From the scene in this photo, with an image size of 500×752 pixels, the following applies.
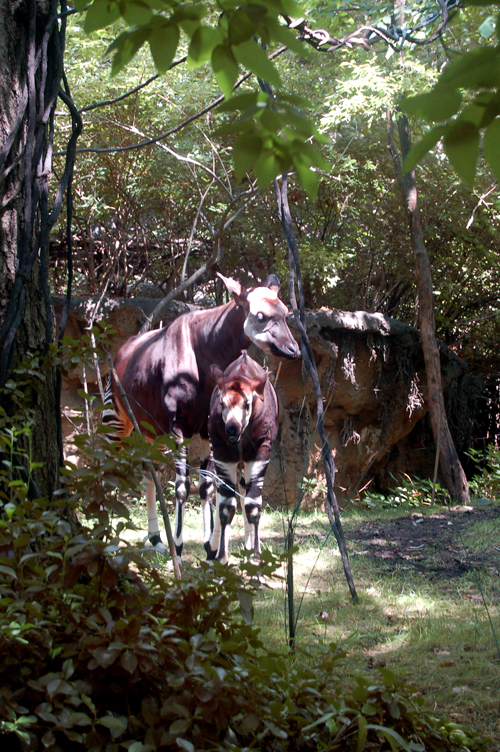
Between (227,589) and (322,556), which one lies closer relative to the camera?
(227,589)

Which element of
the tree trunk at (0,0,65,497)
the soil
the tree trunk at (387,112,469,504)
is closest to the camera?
the tree trunk at (0,0,65,497)

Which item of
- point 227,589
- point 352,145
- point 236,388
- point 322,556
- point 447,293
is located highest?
point 352,145

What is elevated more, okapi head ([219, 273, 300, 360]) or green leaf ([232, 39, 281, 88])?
green leaf ([232, 39, 281, 88])

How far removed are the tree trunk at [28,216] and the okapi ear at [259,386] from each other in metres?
1.45

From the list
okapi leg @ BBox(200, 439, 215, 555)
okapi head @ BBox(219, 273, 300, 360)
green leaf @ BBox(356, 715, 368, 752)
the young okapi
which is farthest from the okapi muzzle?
green leaf @ BBox(356, 715, 368, 752)

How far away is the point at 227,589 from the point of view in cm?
147

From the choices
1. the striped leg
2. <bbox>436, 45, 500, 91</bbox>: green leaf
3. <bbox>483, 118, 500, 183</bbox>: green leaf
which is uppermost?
<bbox>436, 45, 500, 91</bbox>: green leaf

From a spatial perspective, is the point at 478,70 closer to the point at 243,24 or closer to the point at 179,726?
the point at 243,24

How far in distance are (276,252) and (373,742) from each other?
7.14 m

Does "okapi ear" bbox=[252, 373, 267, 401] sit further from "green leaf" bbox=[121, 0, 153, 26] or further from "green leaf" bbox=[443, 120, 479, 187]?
"green leaf" bbox=[443, 120, 479, 187]

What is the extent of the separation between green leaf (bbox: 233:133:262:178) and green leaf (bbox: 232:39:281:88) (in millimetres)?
120

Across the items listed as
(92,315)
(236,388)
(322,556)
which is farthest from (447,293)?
(236,388)

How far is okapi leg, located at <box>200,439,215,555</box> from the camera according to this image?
12.4ft

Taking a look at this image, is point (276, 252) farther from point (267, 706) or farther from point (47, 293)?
point (267, 706)
